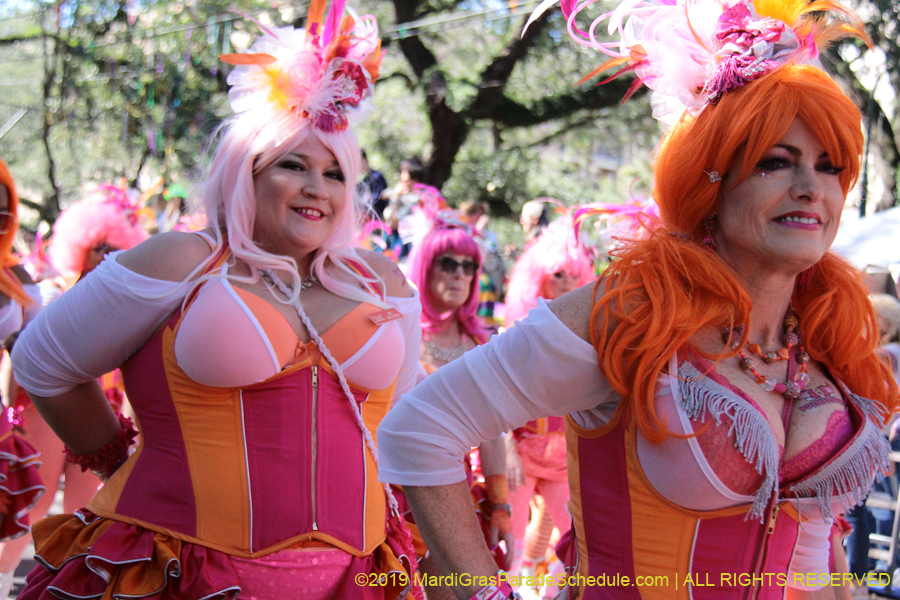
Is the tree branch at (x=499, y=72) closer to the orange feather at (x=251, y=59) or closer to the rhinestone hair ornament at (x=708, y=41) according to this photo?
the orange feather at (x=251, y=59)

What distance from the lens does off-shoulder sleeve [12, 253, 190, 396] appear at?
2.08 meters

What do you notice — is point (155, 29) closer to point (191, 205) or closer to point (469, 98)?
point (469, 98)

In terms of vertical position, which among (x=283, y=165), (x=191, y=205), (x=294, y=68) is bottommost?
(x=191, y=205)

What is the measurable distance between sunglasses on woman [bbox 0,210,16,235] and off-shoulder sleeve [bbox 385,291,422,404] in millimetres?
1644

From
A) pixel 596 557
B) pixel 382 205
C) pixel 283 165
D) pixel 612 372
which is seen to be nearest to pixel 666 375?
pixel 612 372

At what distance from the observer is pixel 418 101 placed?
57.8ft

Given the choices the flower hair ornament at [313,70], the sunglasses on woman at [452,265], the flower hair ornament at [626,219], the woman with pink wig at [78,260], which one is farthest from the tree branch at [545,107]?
the flower hair ornament at [626,219]

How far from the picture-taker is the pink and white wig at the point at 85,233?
4852 millimetres

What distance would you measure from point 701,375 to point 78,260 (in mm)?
4352

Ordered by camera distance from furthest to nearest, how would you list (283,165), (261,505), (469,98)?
(469,98) < (283,165) < (261,505)

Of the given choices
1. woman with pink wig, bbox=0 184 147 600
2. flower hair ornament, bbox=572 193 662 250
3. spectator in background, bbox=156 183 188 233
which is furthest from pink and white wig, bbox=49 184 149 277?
flower hair ornament, bbox=572 193 662 250

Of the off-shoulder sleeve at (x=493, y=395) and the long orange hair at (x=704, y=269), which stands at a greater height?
the long orange hair at (x=704, y=269)

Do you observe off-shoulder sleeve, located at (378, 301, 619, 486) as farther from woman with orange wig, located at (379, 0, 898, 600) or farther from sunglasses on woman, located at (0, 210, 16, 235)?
sunglasses on woman, located at (0, 210, 16, 235)

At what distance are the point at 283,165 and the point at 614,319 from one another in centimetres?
126
